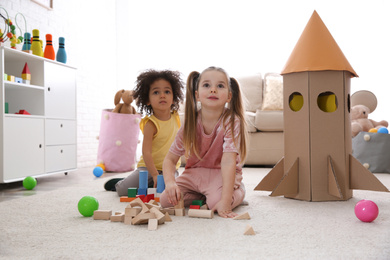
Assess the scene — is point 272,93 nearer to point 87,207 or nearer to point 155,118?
point 155,118

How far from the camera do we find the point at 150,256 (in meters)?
0.95

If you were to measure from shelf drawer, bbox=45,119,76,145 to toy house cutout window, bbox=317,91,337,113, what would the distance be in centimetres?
190

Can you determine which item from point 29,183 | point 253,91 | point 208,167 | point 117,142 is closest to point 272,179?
point 208,167

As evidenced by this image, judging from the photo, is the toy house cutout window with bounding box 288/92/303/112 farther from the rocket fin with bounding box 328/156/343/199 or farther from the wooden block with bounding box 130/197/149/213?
the wooden block with bounding box 130/197/149/213

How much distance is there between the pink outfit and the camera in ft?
5.09

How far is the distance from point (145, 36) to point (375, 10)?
286 cm

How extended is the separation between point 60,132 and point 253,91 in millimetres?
2228

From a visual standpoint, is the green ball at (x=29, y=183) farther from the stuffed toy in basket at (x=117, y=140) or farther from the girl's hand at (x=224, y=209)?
the girl's hand at (x=224, y=209)

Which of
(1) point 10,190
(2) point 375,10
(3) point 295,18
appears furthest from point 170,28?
(1) point 10,190

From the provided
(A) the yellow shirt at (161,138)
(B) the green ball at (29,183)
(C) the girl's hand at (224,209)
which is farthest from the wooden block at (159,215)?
(B) the green ball at (29,183)

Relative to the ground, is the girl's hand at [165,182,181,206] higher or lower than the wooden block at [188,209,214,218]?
higher

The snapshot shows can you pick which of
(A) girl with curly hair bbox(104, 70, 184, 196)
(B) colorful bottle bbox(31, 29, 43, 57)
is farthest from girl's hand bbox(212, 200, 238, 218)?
(B) colorful bottle bbox(31, 29, 43, 57)

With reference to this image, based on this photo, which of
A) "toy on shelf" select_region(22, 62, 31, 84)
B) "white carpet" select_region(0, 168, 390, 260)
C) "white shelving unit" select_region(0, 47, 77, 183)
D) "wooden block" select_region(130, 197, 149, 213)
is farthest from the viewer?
"toy on shelf" select_region(22, 62, 31, 84)

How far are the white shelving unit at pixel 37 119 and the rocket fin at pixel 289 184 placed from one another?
1.64 metres
